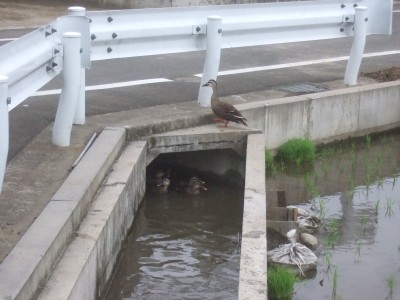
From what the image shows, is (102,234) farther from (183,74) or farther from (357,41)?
(357,41)

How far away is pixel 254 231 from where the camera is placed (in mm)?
6711

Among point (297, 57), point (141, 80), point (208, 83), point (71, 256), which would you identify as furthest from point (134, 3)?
point (71, 256)

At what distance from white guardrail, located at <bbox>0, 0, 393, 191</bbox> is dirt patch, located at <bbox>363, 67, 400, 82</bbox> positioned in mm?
653

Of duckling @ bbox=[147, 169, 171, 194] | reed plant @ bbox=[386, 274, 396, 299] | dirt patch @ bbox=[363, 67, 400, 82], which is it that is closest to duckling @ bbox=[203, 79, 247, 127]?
duckling @ bbox=[147, 169, 171, 194]

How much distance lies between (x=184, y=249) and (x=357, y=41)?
453 cm

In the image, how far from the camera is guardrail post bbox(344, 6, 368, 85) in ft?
36.3

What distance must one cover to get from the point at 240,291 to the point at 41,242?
4.03ft

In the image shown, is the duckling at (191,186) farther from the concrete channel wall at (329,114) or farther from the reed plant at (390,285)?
the reed plant at (390,285)

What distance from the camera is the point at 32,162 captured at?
24.3 feet

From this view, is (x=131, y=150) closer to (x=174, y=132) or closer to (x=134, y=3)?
(x=174, y=132)

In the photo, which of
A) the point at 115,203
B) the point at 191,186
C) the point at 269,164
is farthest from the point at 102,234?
the point at 269,164

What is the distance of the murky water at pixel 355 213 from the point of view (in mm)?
7242

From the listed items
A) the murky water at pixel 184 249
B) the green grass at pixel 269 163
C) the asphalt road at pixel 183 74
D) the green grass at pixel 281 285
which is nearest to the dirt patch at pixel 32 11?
the asphalt road at pixel 183 74

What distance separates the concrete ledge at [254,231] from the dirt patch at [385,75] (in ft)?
11.1
